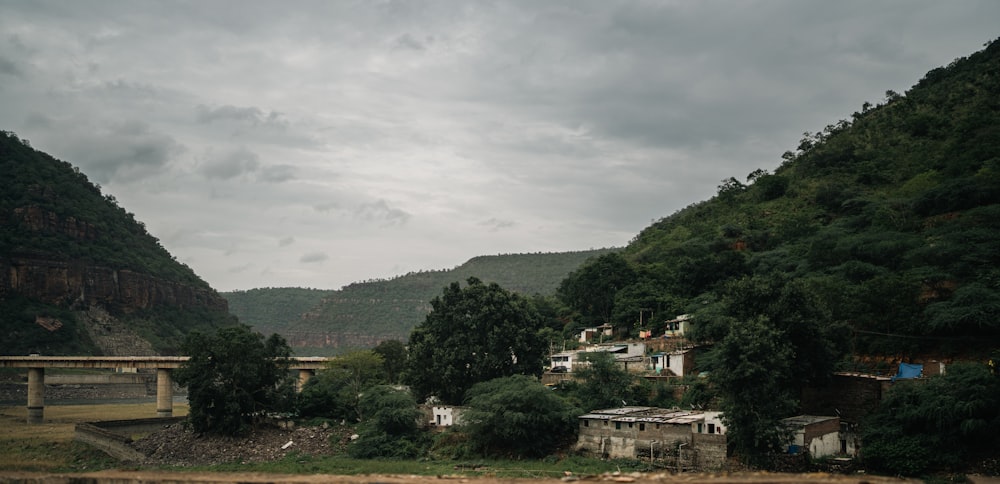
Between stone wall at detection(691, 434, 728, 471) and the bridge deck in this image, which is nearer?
stone wall at detection(691, 434, 728, 471)

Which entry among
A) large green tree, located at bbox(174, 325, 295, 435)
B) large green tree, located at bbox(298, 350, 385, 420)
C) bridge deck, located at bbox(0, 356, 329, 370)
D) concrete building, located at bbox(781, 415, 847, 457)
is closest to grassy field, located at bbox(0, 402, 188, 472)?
bridge deck, located at bbox(0, 356, 329, 370)

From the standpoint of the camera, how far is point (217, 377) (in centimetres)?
4475

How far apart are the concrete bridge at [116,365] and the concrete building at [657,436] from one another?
1249 inches

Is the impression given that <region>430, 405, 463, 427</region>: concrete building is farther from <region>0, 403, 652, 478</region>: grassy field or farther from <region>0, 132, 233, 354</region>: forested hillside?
<region>0, 132, 233, 354</region>: forested hillside

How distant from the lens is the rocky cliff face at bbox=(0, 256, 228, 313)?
99562mm

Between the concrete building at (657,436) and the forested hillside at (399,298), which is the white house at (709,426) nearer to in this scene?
the concrete building at (657,436)

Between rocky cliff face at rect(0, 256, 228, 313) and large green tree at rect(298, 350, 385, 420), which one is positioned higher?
rocky cliff face at rect(0, 256, 228, 313)

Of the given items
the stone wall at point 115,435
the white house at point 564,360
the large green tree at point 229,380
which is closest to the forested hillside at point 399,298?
the white house at point 564,360

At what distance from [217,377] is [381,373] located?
14513mm

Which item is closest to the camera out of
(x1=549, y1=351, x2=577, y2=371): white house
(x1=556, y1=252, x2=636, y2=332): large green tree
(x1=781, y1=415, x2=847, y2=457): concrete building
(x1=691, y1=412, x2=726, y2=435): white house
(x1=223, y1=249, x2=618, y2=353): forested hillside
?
(x1=781, y1=415, x2=847, y2=457): concrete building

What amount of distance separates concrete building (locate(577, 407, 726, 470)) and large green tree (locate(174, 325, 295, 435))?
19609 millimetres

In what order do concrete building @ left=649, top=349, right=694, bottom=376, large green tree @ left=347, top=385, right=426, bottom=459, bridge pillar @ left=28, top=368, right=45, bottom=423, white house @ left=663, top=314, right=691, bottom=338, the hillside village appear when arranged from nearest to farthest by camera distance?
1. the hillside village
2. large green tree @ left=347, top=385, right=426, bottom=459
3. concrete building @ left=649, top=349, right=694, bottom=376
4. white house @ left=663, top=314, right=691, bottom=338
5. bridge pillar @ left=28, top=368, right=45, bottom=423

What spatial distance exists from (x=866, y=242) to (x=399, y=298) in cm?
12236

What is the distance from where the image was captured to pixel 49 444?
4566cm
